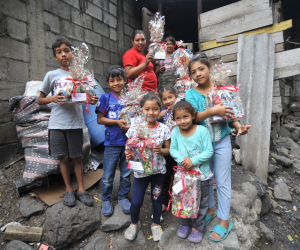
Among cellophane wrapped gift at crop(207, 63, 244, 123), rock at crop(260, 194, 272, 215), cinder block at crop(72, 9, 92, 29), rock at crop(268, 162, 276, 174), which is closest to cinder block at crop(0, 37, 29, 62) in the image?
cinder block at crop(72, 9, 92, 29)

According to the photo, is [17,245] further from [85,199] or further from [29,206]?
[85,199]

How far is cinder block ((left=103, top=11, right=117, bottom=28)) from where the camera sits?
5.08m

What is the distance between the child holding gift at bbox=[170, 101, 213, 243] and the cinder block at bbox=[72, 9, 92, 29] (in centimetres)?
365

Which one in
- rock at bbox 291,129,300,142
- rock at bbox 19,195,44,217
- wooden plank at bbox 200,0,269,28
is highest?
wooden plank at bbox 200,0,269,28

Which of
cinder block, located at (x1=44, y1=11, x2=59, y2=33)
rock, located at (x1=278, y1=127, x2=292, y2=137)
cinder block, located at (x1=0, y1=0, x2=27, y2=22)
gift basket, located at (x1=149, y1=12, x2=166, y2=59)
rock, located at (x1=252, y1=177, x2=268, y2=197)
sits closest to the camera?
gift basket, located at (x1=149, y1=12, x2=166, y2=59)

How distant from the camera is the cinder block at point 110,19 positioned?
508cm

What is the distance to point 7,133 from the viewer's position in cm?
324

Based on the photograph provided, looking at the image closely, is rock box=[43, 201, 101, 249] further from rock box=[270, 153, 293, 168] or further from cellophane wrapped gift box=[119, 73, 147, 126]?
rock box=[270, 153, 293, 168]

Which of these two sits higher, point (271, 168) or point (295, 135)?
point (295, 135)

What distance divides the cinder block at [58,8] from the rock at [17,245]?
3.76 m

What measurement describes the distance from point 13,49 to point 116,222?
3073mm

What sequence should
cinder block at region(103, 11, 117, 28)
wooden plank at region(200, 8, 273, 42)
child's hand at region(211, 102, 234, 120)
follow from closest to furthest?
child's hand at region(211, 102, 234, 120)
wooden plank at region(200, 8, 273, 42)
cinder block at region(103, 11, 117, 28)

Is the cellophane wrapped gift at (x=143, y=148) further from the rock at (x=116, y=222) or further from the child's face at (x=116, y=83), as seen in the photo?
the rock at (x=116, y=222)

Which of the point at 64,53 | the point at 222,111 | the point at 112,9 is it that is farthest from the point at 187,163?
the point at 112,9
